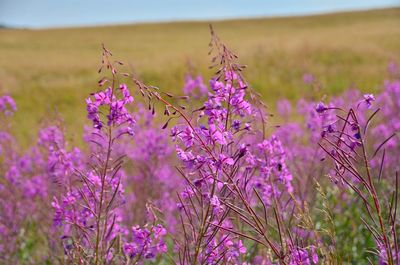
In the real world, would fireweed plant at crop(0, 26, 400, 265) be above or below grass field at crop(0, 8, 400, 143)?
above

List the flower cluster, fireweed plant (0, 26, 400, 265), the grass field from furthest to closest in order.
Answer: the grass field
the flower cluster
fireweed plant (0, 26, 400, 265)

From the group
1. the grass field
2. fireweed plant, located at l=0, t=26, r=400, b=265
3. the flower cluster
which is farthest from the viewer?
the grass field

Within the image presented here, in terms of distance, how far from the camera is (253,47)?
1227 inches

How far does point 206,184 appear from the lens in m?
2.45

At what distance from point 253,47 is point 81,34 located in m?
25.5

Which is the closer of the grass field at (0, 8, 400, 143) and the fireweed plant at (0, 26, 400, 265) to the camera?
the fireweed plant at (0, 26, 400, 265)

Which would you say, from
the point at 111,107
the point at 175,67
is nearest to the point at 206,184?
the point at 111,107

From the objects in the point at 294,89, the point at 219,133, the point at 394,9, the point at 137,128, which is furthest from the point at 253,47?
the point at 394,9

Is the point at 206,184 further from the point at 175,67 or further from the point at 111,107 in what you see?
the point at 175,67

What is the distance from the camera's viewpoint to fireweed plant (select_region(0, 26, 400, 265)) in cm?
229

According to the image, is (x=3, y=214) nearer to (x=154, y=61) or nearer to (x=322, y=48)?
(x=154, y=61)

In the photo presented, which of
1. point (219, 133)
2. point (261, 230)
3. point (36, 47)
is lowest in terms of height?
point (36, 47)

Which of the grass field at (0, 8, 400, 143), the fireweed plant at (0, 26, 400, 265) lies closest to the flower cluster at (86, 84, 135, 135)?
the fireweed plant at (0, 26, 400, 265)

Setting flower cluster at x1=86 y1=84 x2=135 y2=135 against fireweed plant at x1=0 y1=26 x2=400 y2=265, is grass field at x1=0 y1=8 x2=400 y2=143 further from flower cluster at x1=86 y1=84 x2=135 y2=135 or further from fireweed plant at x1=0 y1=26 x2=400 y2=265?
flower cluster at x1=86 y1=84 x2=135 y2=135
